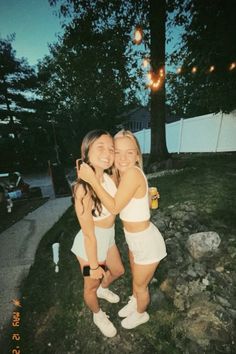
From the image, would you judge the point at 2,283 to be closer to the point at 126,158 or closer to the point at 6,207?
the point at 126,158

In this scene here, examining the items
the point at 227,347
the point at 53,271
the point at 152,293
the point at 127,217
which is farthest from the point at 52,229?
the point at 227,347

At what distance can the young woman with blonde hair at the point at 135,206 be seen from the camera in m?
2.02

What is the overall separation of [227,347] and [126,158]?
7.41 feet

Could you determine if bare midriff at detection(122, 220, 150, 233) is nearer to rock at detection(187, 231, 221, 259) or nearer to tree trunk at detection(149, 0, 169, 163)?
rock at detection(187, 231, 221, 259)

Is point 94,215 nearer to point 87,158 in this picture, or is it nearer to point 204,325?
point 87,158

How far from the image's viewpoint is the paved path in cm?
356

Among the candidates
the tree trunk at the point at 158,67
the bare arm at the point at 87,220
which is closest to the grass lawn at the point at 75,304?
the bare arm at the point at 87,220

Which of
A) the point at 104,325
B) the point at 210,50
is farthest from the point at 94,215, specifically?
the point at 210,50

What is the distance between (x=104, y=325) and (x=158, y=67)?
8817mm

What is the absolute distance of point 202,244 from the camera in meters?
3.52

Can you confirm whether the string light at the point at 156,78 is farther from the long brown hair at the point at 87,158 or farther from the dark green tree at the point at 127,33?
the long brown hair at the point at 87,158

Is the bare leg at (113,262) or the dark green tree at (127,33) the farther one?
the dark green tree at (127,33)

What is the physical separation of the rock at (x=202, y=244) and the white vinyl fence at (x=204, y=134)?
323 inches

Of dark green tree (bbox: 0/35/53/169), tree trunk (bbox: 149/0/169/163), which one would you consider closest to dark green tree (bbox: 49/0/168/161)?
tree trunk (bbox: 149/0/169/163)
